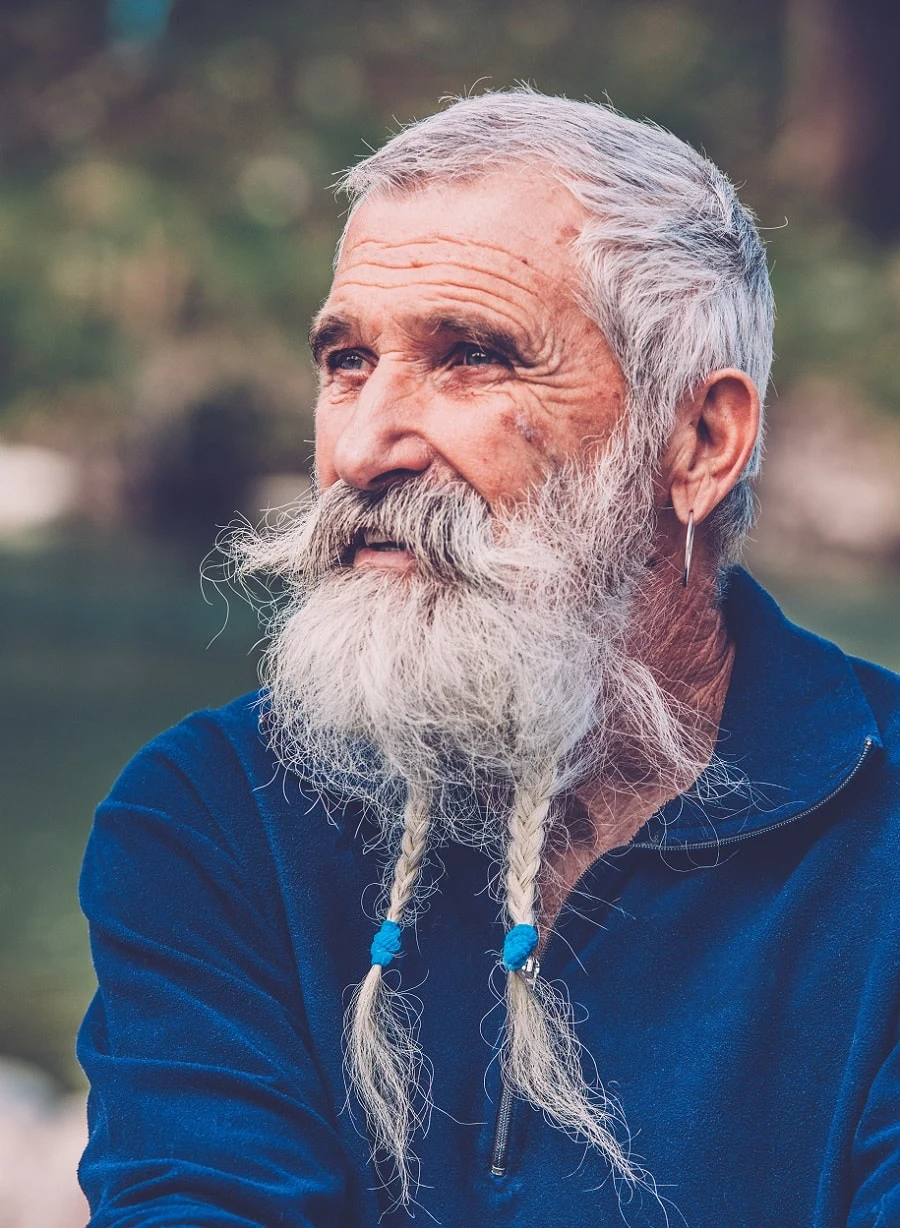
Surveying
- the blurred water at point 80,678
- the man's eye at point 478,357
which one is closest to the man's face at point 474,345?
the man's eye at point 478,357

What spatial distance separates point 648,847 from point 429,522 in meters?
0.52

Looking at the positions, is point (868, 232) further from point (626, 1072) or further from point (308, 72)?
point (626, 1072)

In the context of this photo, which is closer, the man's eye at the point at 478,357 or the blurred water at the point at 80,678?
the man's eye at the point at 478,357

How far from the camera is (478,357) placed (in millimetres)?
1916

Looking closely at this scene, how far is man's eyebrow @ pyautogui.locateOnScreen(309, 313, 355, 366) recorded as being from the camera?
196 centimetres

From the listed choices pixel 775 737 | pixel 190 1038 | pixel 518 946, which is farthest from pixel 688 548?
pixel 190 1038

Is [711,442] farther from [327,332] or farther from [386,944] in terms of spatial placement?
[386,944]

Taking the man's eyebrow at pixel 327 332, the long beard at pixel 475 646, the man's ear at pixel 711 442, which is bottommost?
the long beard at pixel 475 646

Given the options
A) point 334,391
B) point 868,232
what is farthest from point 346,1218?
point 868,232

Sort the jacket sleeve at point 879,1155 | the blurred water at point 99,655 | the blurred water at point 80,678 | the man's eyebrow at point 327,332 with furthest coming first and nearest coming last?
the blurred water at point 99,655, the blurred water at point 80,678, the man's eyebrow at point 327,332, the jacket sleeve at point 879,1155

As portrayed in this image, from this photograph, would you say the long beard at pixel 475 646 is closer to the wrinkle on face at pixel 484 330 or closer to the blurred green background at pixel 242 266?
the wrinkle on face at pixel 484 330

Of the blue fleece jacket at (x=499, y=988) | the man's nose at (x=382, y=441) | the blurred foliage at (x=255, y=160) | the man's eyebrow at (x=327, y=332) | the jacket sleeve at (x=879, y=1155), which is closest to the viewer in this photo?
the jacket sleeve at (x=879, y=1155)

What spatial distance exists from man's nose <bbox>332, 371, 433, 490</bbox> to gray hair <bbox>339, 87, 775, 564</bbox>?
0.29 m

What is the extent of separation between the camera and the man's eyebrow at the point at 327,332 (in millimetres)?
1959
